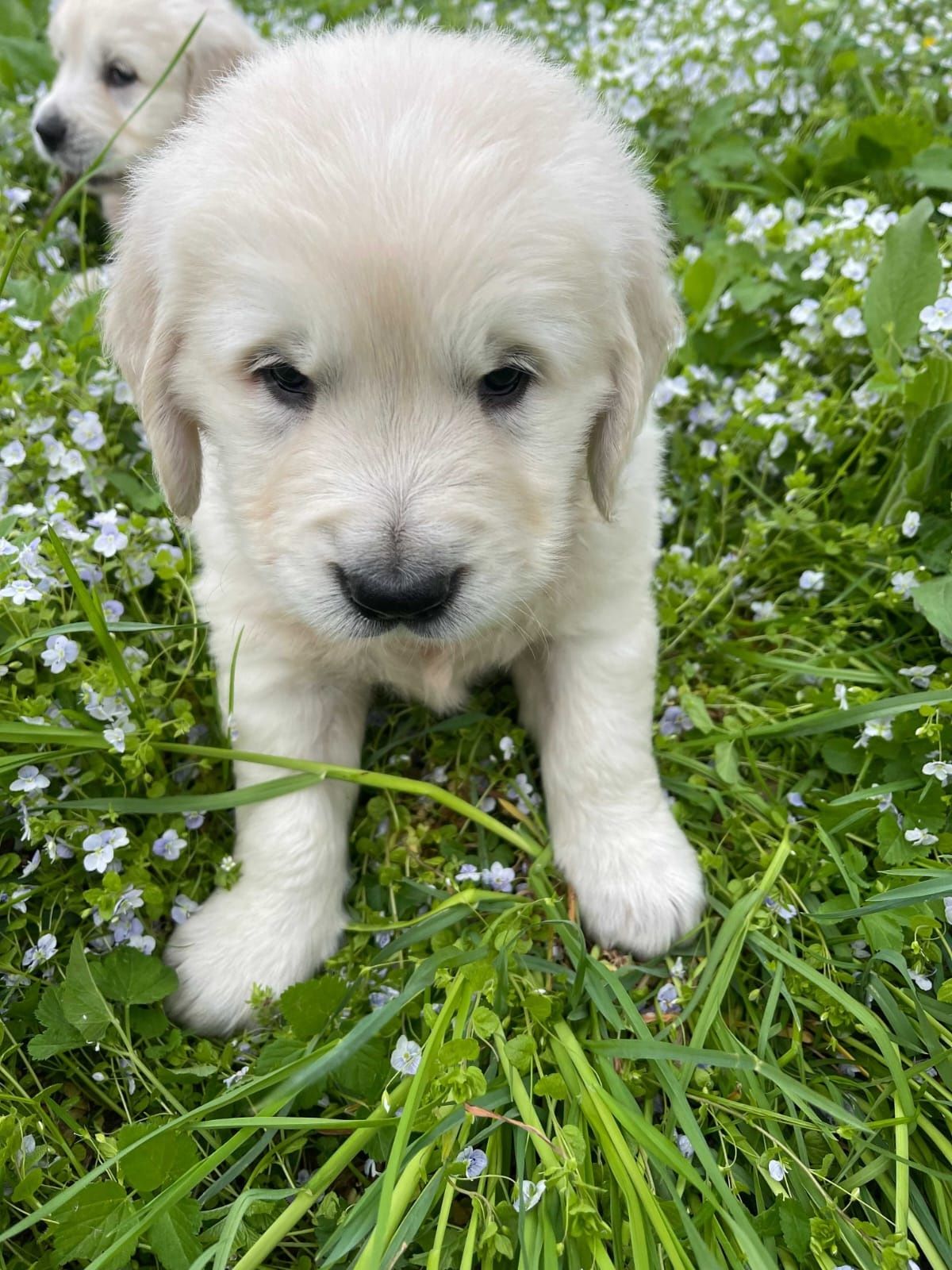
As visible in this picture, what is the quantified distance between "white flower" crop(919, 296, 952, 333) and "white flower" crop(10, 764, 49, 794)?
91.5 inches

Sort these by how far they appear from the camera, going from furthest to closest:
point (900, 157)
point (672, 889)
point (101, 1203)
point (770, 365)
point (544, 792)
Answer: point (900, 157)
point (770, 365)
point (544, 792)
point (672, 889)
point (101, 1203)

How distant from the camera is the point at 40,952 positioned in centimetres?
183

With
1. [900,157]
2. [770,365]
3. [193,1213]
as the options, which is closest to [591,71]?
[900,157]

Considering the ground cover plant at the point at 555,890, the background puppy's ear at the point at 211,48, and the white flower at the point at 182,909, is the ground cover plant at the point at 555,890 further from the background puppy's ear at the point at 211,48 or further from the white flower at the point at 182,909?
the background puppy's ear at the point at 211,48

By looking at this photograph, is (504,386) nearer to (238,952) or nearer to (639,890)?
(639,890)

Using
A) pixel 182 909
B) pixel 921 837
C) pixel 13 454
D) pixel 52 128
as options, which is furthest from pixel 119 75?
pixel 921 837

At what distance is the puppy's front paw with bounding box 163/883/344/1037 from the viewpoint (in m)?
1.95

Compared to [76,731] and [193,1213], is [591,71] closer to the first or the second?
[76,731]

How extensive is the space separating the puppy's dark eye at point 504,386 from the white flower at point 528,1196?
4.31 ft

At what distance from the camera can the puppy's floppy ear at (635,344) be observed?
1.82 metres

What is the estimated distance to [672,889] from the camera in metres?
2.01

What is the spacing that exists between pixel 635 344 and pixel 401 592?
72 centimetres

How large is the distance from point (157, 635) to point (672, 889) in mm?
1390

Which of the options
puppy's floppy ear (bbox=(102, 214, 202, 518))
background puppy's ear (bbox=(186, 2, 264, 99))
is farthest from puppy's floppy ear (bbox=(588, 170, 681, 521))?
background puppy's ear (bbox=(186, 2, 264, 99))
